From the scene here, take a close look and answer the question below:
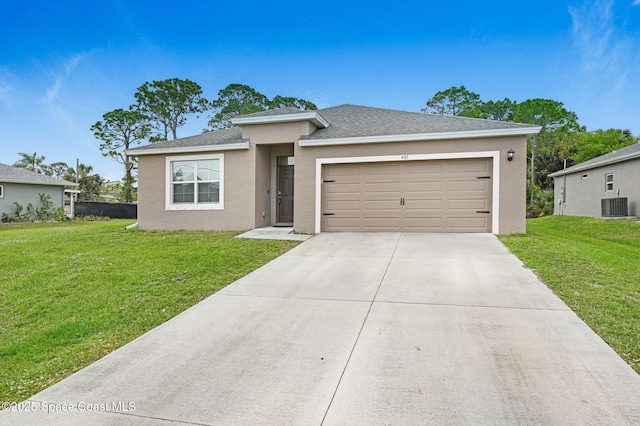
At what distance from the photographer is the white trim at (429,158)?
9.09m

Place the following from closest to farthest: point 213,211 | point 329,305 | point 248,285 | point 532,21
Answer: point 329,305
point 248,285
point 213,211
point 532,21

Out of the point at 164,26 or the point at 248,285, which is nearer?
the point at 248,285

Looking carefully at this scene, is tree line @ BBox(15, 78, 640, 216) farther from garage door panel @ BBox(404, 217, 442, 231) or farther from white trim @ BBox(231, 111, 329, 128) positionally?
white trim @ BBox(231, 111, 329, 128)

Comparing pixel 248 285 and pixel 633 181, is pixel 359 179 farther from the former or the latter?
pixel 633 181

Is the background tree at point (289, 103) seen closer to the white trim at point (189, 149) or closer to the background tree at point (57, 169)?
the background tree at point (57, 169)

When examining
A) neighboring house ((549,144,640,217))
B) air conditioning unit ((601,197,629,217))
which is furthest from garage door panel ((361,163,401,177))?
air conditioning unit ((601,197,629,217))

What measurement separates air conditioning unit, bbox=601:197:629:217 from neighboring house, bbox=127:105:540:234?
33.7 feet

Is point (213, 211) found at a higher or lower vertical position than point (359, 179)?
lower

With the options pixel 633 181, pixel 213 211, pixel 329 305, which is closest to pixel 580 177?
pixel 633 181

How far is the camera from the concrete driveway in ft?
7.71

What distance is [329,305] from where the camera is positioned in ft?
14.5

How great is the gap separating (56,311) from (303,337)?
11.2 feet

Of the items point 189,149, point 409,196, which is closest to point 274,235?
point 409,196

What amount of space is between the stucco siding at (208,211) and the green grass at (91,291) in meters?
1.75
